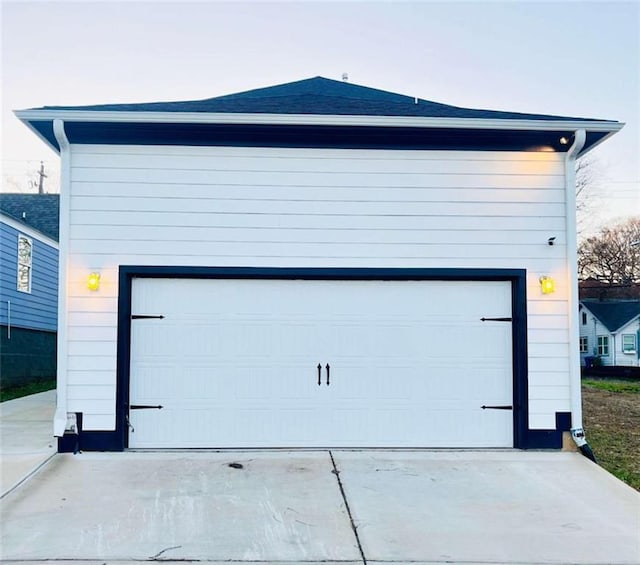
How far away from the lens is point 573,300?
6102mm

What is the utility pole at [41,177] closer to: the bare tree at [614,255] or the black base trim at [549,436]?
the black base trim at [549,436]

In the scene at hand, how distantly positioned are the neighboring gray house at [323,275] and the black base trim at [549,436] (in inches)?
0.6

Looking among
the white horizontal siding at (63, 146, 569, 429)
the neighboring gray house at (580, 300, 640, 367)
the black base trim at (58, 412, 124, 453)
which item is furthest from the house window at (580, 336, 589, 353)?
the black base trim at (58, 412, 124, 453)

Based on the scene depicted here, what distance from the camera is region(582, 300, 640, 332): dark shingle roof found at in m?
30.0

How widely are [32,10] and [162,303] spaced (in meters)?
6.27

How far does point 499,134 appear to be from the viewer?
6191mm

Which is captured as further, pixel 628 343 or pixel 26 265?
pixel 628 343

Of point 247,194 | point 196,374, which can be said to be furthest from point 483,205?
point 196,374

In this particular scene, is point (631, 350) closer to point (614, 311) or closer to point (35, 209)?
point (614, 311)

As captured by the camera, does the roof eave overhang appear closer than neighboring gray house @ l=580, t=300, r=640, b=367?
Yes

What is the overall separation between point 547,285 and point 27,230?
11.3m

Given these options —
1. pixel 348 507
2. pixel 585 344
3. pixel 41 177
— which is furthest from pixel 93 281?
pixel 585 344

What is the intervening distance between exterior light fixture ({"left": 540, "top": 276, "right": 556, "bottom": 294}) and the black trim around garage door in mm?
201

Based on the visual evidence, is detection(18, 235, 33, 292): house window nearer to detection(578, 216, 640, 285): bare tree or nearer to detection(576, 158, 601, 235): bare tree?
detection(576, 158, 601, 235): bare tree
